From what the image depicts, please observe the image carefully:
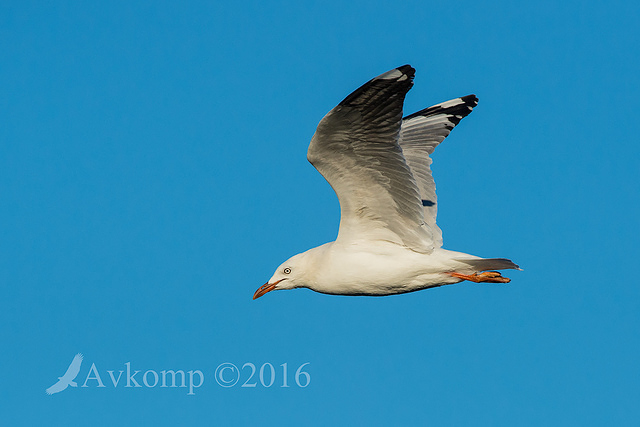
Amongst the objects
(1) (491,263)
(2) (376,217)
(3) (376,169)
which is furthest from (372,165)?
(1) (491,263)

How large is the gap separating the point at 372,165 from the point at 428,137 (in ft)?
9.27

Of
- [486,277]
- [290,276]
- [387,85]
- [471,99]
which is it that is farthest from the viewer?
[471,99]

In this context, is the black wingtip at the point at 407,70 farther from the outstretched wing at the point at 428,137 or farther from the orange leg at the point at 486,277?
the orange leg at the point at 486,277

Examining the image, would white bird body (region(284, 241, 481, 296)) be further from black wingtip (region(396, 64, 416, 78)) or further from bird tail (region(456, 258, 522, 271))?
black wingtip (region(396, 64, 416, 78))

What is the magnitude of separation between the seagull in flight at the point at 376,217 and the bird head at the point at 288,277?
0.04 ft

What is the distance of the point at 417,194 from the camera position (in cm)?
974

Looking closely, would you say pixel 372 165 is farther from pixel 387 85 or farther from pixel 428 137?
pixel 428 137

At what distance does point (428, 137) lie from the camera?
11.9 metres

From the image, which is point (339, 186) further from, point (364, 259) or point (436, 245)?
point (436, 245)

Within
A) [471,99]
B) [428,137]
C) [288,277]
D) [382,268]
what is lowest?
[382,268]

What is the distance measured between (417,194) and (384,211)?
50cm

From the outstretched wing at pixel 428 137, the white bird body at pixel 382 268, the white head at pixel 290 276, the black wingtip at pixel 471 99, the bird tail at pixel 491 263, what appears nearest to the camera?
the bird tail at pixel 491 263

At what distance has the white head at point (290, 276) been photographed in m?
10.6

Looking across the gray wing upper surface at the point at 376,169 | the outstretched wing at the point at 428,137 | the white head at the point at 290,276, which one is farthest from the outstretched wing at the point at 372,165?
the outstretched wing at the point at 428,137
